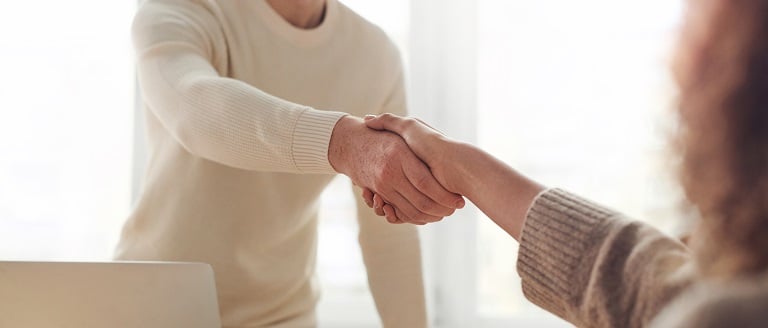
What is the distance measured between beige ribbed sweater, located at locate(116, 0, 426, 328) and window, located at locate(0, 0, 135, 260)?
0.91 m

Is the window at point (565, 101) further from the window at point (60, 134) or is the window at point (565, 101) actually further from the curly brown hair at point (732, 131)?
the curly brown hair at point (732, 131)

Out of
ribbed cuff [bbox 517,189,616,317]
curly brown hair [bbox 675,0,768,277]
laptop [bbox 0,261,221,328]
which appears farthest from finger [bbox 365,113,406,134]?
Answer: curly brown hair [bbox 675,0,768,277]

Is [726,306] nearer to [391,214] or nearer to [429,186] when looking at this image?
[429,186]

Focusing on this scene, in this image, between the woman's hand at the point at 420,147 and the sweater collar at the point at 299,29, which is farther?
the sweater collar at the point at 299,29

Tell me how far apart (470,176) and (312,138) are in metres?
0.27

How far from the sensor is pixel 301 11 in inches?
66.2

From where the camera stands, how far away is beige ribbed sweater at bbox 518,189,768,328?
567 mm

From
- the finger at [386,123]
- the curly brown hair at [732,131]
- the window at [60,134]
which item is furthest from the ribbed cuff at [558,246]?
the window at [60,134]

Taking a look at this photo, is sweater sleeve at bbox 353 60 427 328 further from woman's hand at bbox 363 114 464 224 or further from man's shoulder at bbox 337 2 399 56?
woman's hand at bbox 363 114 464 224

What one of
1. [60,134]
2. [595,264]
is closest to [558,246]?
[595,264]

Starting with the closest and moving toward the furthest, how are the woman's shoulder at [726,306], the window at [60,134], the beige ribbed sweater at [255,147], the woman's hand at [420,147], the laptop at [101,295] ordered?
the woman's shoulder at [726,306]
the laptop at [101,295]
the woman's hand at [420,147]
the beige ribbed sweater at [255,147]
the window at [60,134]

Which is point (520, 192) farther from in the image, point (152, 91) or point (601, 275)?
point (152, 91)

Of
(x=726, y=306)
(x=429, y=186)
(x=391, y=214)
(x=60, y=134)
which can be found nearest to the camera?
(x=726, y=306)

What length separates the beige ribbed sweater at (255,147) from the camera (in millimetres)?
1316
